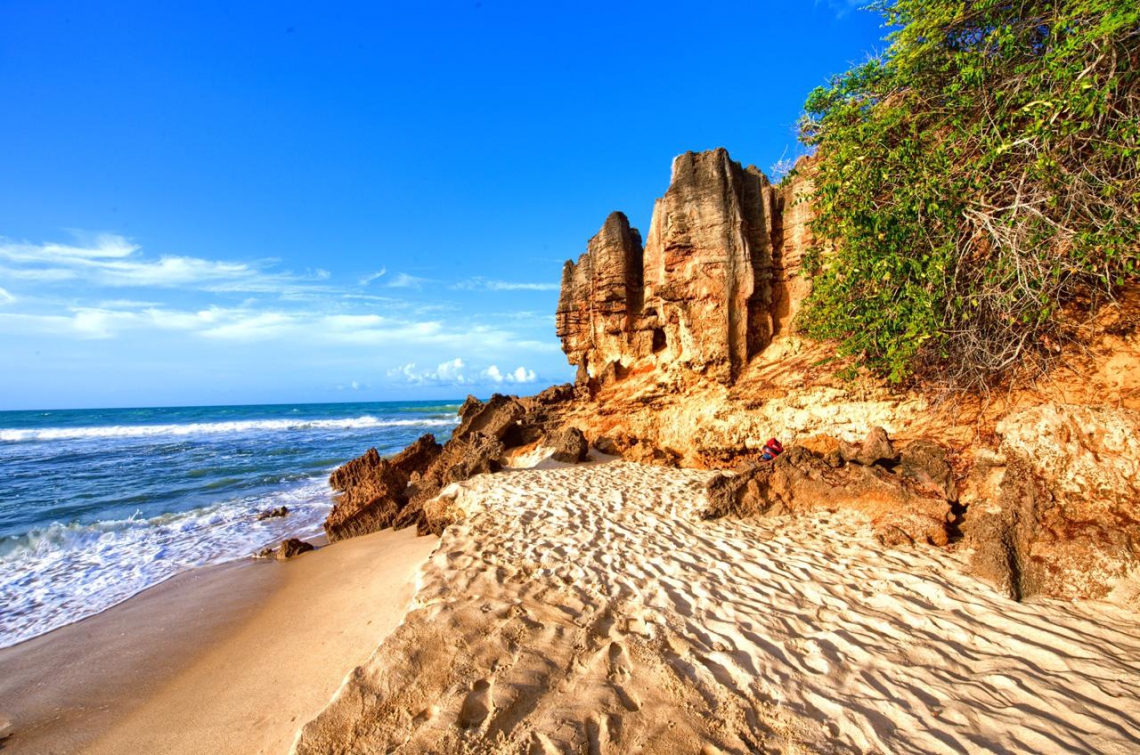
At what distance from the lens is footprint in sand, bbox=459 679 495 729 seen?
10.4 feet

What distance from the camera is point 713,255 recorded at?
1205cm

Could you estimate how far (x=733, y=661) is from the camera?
3.80 metres

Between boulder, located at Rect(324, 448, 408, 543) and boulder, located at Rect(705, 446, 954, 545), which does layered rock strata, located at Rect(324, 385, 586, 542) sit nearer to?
boulder, located at Rect(324, 448, 408, 543)

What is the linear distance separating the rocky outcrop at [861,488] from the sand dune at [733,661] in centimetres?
67

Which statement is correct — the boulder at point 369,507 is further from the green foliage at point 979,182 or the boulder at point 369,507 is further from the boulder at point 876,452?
the green foliage at point 979,182

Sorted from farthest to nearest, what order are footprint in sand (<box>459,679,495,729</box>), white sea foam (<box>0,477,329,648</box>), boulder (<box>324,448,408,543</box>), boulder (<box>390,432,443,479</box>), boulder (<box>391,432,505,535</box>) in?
boulder (<box>390,432,443,479</box>) < boulder (<box>324,448,408,543</box>) < boulder (<box>391,432,505,535</box>) < white sea foam (<box>0,477,329,648</box>) < footprint in sand (<box>459,679,495,729</box>)

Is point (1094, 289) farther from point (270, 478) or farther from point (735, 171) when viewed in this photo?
point (270, 478)

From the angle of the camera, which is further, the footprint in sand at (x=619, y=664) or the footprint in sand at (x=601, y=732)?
the footprint in sand at (x=619, y=664)

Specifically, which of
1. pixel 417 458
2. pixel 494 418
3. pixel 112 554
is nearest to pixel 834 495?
pixel 494 418

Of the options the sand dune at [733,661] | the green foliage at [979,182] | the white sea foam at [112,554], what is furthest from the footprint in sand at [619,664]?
the white sea foam at [112,554]

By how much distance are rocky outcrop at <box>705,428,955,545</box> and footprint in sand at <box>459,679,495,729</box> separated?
16.5 ft

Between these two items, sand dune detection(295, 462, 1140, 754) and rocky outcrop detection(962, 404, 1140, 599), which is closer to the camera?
sand dune detection(295, 462, 1140, 754)

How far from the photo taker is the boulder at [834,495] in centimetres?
630

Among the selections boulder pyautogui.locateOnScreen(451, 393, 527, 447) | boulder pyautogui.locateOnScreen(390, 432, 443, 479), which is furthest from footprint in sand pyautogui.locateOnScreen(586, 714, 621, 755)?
boulder pyautogui.locateOnScreen(390, 432, 443, 479)
